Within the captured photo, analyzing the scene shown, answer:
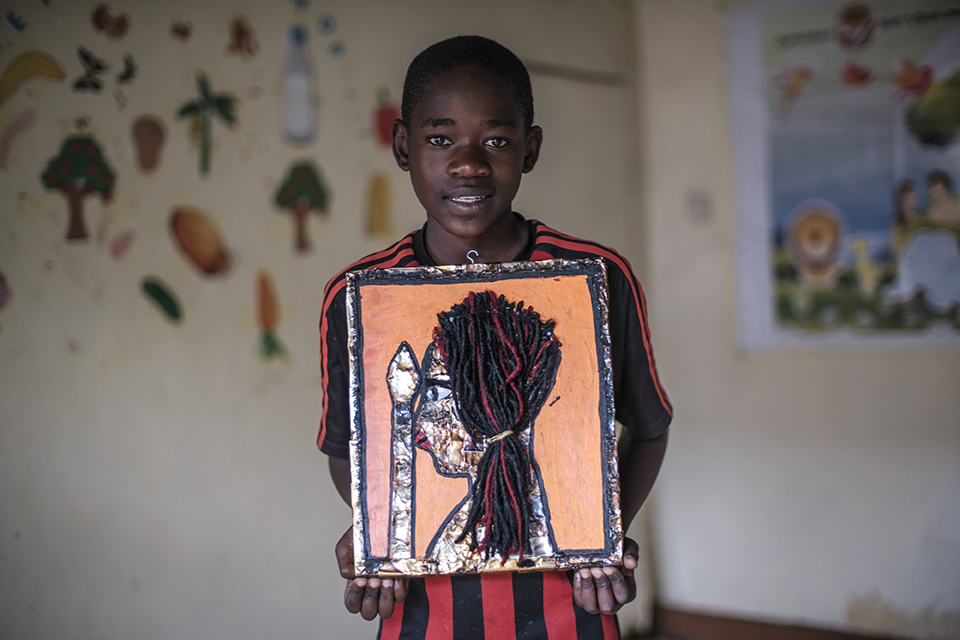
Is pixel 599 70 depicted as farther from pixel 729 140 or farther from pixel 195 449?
pixel 195 449

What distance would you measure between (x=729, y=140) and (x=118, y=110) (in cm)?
208

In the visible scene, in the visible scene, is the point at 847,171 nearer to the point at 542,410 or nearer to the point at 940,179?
the point at 940,179

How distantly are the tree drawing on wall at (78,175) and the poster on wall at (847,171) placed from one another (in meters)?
2.15

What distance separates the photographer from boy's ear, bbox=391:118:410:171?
1.21 meters

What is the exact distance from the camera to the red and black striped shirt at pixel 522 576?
115 cm

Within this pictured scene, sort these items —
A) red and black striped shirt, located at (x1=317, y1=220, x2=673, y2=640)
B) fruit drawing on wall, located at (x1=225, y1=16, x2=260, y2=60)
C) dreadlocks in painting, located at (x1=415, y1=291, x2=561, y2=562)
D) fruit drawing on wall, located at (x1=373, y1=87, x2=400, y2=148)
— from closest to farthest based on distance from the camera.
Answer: dreadlocks in painting, located at (x1=415, y1=291, x2=561, y2=562) → red and black striped shirt, located at (x1=317, y1=220, x2=673, y2=640) → fruit drawing on wall, located at (x1=225, y1=16, x2=260, y2=60) → fruit drawing on wall, located at (x1=373, y1=87, x2=400, y2=148)

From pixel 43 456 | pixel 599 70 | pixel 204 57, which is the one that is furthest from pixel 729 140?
pixel 43 456

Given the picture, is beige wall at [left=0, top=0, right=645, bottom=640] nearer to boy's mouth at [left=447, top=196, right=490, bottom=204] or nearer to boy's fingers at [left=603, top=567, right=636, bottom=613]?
boy's mouth at [left=447, top=196, right=490, bottom=204]

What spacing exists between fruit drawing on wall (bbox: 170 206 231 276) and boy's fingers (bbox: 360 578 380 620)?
1283 mm

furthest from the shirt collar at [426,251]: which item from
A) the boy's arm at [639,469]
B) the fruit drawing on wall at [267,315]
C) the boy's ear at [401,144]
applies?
the fruit drawing on wall at [267,315]

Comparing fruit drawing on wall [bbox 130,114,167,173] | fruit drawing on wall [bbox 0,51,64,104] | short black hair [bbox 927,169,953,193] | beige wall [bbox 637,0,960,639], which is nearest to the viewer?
fruit drawing on wall [bbox 0,51,64,104]

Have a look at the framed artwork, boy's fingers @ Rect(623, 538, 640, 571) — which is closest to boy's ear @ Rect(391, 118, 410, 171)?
the framed artwork

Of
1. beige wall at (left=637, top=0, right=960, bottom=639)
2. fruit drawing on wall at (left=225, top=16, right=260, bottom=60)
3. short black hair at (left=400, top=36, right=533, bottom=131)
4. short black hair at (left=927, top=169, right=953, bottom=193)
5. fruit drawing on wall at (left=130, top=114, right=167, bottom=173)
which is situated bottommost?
beige wall at (left=637, top=0, right=960, bottom=639)

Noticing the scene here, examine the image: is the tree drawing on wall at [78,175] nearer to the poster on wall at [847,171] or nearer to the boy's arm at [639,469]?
the boy's arm at [639,469]
